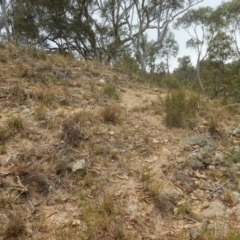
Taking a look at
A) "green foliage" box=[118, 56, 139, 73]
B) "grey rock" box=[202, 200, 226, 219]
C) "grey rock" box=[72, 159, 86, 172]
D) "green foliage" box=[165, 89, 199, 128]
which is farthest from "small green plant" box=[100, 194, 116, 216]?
"green foliage" box=[118, 56, 139, 73]

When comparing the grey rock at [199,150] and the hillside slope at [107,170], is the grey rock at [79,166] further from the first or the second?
the grey rock at [199,150]

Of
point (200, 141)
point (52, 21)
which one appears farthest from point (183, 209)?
point (52, 21)

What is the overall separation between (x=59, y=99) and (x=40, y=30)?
9.36 m

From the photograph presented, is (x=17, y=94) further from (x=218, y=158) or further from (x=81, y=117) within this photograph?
(x=218, y=158)

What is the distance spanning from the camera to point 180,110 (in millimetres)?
4125

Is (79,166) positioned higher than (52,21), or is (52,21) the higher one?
(52,21)

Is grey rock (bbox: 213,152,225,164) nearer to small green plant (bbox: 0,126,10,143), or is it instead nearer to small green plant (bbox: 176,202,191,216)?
small green plant (bbox: 176,202,191,216)

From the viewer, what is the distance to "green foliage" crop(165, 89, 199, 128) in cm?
402

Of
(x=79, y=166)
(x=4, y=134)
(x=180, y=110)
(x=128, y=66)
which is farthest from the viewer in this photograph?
(x=128, y=66)

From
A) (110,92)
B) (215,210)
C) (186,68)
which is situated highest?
(186,68)

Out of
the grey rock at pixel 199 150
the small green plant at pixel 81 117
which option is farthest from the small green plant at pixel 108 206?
the small green plant at pixel 81 117

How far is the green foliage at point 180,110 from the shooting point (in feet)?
13.2

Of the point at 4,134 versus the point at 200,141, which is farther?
the point at 200,141

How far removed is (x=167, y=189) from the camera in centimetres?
271
